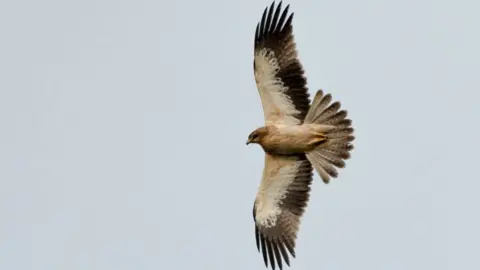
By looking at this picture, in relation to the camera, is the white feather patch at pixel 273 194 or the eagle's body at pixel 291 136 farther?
the white feather patch at pixel 273 194

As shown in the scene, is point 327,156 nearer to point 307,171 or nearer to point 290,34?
point 307,171

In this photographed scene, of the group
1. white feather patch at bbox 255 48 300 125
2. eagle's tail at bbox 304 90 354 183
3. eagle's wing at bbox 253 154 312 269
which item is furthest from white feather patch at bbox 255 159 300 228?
white feather patch at bbox 255 48 300 125

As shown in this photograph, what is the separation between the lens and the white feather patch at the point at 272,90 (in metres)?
15.6

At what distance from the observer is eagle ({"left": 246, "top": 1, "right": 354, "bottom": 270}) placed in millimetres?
15648

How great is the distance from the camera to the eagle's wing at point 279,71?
51.2 feet

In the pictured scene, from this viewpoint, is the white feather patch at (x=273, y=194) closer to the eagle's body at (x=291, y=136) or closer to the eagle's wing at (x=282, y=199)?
the eagle's wing at (x=282, y=199)

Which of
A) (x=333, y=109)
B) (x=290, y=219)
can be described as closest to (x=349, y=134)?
(x=333, y=109)

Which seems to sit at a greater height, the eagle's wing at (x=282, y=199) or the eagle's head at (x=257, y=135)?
the eagle's head at (x=257, y=135)

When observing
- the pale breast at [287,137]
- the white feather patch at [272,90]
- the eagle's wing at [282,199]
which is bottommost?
the eagle's wing at [282,199]

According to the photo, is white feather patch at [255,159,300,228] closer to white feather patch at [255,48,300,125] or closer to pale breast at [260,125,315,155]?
pale breast at [260,125,315,155]

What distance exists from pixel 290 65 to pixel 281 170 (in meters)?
1.52

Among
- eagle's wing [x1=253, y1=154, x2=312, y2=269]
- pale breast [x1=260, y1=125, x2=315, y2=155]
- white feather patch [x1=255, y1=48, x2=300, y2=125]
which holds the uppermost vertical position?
white feather patch [x1=255, y1=48, x2=300, y2=125]

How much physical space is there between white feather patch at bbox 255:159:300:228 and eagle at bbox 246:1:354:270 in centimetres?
1

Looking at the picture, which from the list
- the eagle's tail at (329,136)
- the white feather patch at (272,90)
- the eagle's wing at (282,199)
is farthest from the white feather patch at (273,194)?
the white feather patch at (272,90)
